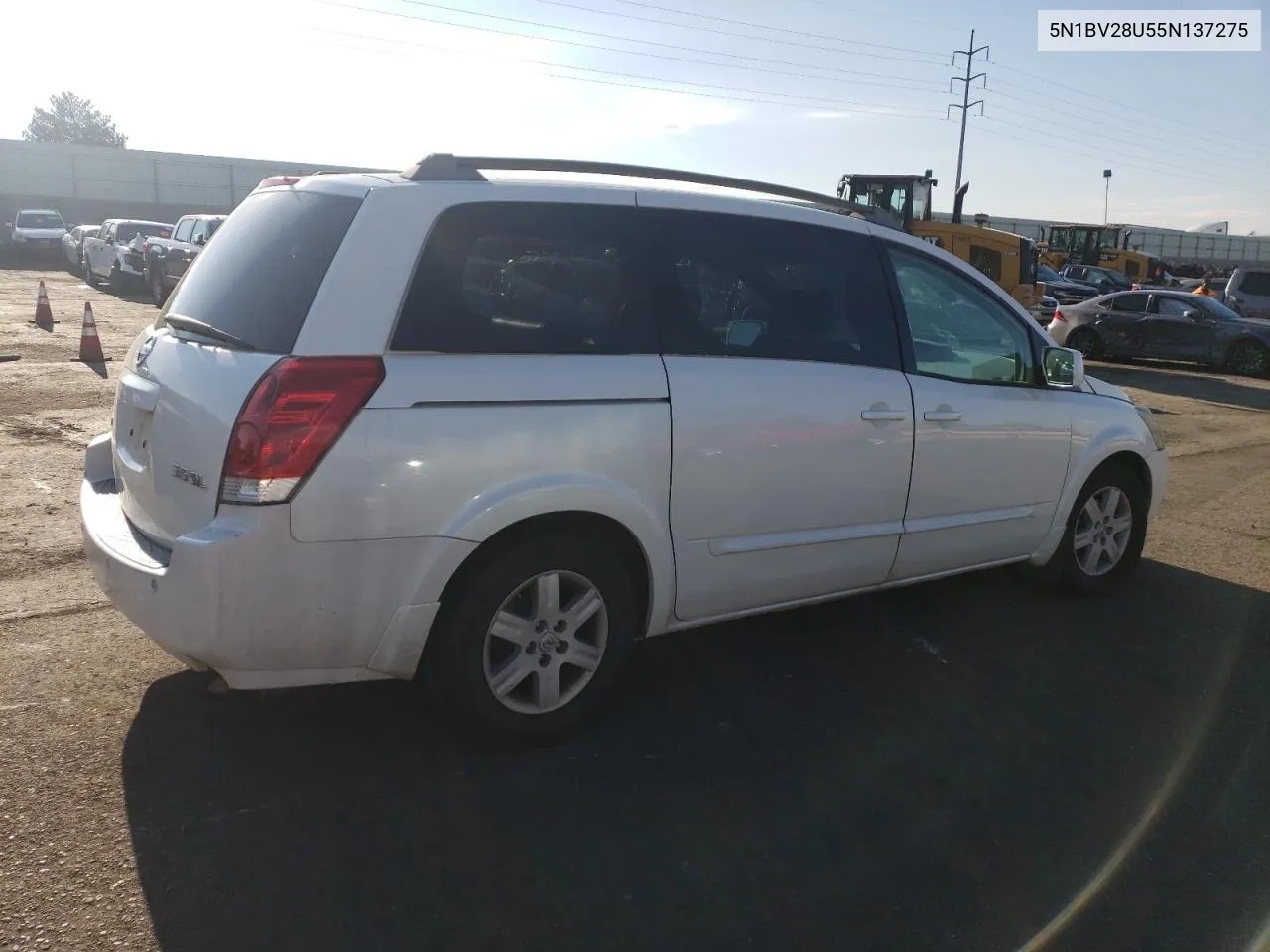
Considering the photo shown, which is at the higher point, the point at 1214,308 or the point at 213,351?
the point at 1214,308

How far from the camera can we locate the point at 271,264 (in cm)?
352

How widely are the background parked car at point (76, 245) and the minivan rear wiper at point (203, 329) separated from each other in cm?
3072

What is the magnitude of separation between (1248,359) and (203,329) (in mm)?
20557

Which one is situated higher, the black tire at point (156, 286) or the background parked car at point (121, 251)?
the background parked car at point (121, 251)

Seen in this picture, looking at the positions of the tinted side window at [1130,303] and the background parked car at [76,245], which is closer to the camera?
the tinted side window at [1130,303]

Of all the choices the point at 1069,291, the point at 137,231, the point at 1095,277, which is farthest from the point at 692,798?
the point at 1095,277

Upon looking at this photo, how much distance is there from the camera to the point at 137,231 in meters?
24.6

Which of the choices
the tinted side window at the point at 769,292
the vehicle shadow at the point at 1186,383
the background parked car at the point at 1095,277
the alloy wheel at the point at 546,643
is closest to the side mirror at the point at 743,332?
the tinted side window at the point at 769,292

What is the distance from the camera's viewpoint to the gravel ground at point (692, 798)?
9.32 feet

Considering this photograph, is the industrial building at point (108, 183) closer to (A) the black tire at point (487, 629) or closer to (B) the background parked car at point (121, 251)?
(B) the background parked car at point (121, 251)

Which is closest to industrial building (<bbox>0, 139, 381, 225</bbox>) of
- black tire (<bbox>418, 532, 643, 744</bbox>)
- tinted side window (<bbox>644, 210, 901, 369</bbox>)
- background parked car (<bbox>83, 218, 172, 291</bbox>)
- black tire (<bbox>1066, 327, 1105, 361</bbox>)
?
background parked car (<bbox>83, 218, 172, 291</bbox>)

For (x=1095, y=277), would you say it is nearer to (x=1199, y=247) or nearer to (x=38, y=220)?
(x=38, y=220)

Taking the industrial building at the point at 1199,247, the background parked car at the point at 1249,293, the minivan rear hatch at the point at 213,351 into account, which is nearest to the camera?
the minivan rear hatch at the point at 213,351

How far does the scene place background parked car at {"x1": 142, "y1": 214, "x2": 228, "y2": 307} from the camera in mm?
20500
